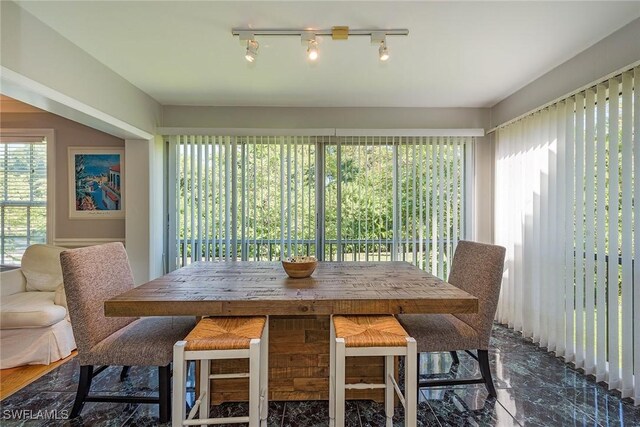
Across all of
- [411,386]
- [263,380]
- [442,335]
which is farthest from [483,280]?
[263,380]

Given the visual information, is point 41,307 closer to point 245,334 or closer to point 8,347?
point 8,347

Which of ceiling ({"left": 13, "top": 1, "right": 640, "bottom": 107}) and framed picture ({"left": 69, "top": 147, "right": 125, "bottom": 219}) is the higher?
ceiling ({"left": 13, "top": 1, "right": 640, "bottom": 107})

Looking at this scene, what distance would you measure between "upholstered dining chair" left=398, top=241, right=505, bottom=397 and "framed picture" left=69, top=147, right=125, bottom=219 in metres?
3.42

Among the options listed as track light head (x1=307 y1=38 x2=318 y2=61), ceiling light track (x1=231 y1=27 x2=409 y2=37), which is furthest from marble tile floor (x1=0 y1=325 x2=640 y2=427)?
ceiling light track (x1=231 y1=27 x2=409 y2=37)

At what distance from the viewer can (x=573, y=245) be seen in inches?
95.5

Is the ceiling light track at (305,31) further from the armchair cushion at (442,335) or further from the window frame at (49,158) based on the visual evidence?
the window frame at (49,158)

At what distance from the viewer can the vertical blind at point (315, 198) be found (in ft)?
11.8

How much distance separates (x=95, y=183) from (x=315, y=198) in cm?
256

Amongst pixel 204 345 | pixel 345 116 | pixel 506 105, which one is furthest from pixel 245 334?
pixel 506 105

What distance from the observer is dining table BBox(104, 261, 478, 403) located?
1.55 m

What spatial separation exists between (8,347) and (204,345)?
Result: 2.28 m

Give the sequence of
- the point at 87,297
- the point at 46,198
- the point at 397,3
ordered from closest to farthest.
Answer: the point at 87,297
the point at 397,3
the point at 46,198

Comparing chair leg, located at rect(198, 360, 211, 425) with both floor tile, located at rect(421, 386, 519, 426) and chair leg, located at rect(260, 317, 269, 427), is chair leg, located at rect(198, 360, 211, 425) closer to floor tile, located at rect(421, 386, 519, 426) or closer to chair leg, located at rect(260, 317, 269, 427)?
chair leg, located at rect(260, 317, 269, 427)

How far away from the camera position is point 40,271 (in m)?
3.02
